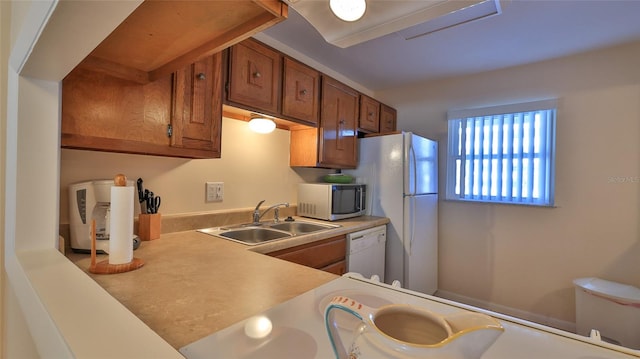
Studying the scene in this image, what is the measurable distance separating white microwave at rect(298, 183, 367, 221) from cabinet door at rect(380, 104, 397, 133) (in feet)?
2.82

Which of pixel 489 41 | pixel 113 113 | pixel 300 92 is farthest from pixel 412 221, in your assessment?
pixel 113 113

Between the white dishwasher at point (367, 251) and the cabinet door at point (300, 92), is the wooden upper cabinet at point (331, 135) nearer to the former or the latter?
the cabinet door at point (300, 92)

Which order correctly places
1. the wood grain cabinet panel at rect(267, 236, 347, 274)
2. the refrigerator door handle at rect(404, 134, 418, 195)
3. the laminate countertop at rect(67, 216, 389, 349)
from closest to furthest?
the laminate countertop at rect(67, 216, 389, 349) → the wood grain cabinet panel at rect(267, 236, 347, 274) → the refrigerator door handle at rect(404, 134, 418, 195)

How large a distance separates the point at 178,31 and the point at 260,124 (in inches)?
43.4

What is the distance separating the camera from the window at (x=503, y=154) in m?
2.41

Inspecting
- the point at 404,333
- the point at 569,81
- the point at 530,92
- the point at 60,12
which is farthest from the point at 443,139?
the point at 60,12

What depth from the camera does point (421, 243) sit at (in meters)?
2.56

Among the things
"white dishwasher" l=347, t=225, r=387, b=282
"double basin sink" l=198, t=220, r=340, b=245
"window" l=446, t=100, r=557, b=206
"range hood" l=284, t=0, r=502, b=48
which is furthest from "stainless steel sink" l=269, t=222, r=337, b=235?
"window" l=446, t=100, r=557, b=206

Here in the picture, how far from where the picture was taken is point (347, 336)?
53 centimetres

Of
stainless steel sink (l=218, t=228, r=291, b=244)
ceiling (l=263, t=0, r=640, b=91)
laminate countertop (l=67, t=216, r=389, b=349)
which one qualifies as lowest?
stainless steel sink (l=218, t=228, r=291, b=244)

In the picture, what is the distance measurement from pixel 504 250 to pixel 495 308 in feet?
1.82

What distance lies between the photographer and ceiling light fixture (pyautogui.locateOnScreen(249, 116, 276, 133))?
1.93m

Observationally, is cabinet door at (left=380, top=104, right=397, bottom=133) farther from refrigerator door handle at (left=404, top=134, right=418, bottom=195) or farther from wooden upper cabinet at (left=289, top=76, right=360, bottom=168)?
refrigerator door handle at (left=404, top=134, right=418, bottom=195)

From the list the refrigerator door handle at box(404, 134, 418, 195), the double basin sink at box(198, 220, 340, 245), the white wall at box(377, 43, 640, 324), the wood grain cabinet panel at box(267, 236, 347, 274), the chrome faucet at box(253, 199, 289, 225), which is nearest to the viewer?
the wood grain cabinet panel at box(267, 236, 347, 274)
